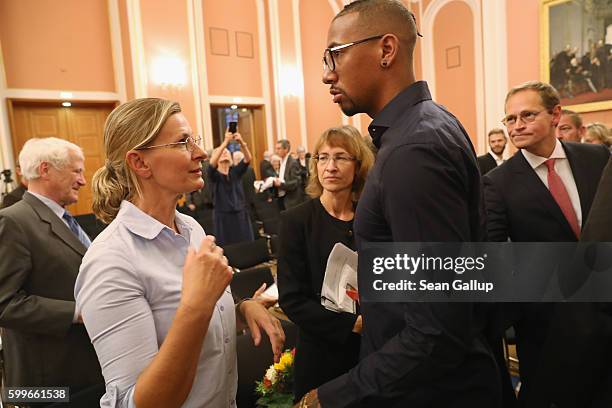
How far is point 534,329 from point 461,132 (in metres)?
1.19

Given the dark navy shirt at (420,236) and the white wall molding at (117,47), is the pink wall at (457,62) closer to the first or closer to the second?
the white wall molding at (117,47)

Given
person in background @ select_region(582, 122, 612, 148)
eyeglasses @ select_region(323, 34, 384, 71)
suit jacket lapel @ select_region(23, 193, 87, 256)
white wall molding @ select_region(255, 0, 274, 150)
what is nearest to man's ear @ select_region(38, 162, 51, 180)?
suit jacket lapel @ select_region(23, 193, 87, 256)

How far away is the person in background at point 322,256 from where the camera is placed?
179 cm

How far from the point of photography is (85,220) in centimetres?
488

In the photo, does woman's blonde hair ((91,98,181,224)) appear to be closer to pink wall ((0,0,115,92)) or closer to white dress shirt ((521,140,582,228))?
white dress shirt ((521,140,582,228))

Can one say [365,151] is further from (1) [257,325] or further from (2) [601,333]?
(2) [601,333]

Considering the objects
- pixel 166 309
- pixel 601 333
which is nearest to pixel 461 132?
pixel 601 333

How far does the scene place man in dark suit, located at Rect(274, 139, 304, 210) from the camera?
7.07 metres

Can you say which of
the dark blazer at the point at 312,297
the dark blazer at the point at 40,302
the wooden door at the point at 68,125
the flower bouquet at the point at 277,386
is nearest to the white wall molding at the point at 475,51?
the wooden door at the point at 68,125

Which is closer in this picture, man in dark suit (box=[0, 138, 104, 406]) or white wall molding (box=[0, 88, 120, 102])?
man in dark suit (box=[0, 138, 104, 406])

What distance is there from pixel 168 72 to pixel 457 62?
6.97 meters

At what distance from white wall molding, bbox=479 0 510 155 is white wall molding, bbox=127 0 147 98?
6941 mm

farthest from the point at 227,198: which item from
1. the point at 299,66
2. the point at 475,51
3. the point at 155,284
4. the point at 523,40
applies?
the point at 475,51

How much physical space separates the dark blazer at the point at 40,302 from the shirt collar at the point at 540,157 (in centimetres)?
215
